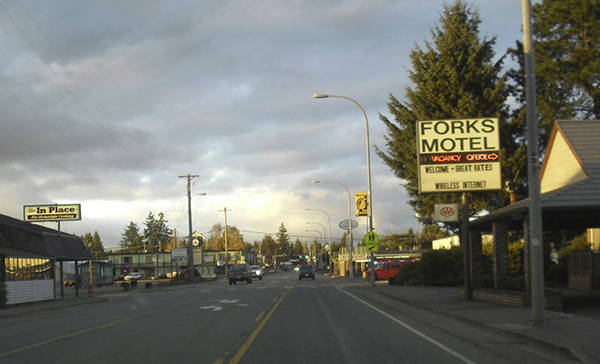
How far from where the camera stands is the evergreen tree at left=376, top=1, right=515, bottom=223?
1686 inches

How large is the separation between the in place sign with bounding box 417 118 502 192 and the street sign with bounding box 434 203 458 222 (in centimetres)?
78

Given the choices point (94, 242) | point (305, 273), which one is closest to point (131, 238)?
point (94, 242)

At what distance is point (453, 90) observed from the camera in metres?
42.8

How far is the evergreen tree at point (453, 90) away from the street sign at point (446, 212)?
20.1 metres

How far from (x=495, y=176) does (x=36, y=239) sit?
27.6m

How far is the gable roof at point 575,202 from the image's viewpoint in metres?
18.3

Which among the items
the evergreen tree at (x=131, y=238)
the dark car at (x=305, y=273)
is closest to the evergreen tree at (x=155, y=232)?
the evergreen tree at (x=131, y=238)

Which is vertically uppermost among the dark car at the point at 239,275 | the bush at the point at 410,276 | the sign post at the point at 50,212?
the sign post at the point at 50,212

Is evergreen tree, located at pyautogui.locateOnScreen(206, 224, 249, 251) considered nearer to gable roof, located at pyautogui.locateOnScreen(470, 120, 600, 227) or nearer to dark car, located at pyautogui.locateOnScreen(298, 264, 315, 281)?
dark car, located at pyautogui.locateOnScreen(298, 264, 315, 281)

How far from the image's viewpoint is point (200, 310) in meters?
22.0

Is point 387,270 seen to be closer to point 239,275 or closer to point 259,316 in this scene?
point 239,275

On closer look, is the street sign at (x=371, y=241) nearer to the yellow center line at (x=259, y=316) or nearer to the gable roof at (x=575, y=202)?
the gable roof at (x=575, y=202)

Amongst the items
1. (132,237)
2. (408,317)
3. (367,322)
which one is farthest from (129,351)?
(132,237)

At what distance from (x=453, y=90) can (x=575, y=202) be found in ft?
84.3
